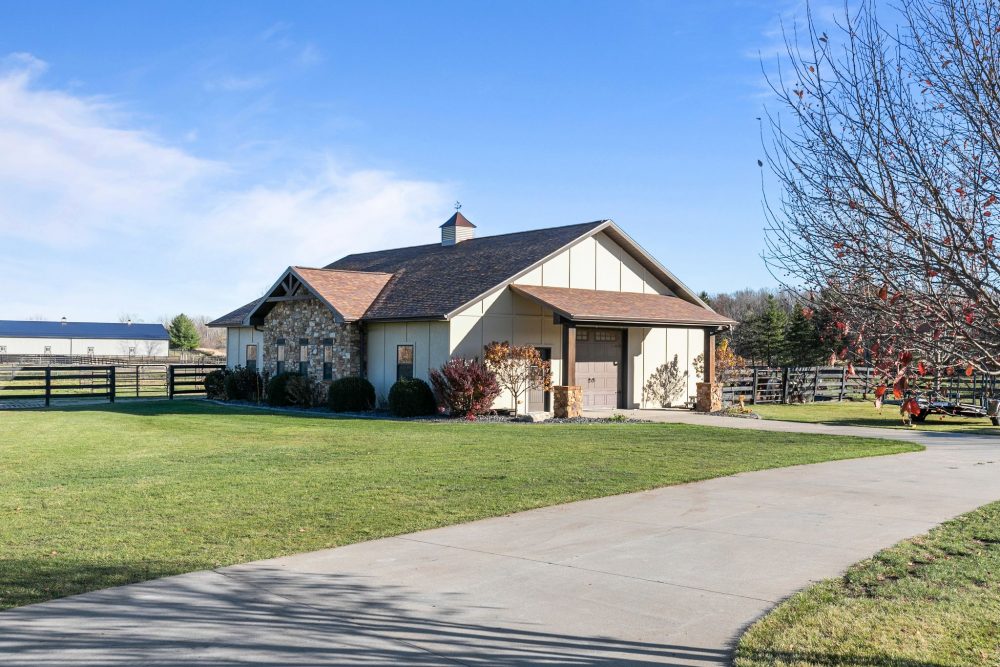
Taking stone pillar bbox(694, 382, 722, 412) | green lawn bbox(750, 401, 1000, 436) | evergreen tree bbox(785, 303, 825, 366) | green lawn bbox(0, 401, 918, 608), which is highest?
evergreen tree bbox(785, 303, 825, 366)

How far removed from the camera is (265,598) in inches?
287

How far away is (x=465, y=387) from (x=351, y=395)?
14.9 feet

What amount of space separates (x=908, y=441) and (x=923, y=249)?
644 inches

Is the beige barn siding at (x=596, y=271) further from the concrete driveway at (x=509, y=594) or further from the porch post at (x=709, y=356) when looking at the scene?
the concrete driveway at (x=509, y=594)

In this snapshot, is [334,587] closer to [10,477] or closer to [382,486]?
[382,486]

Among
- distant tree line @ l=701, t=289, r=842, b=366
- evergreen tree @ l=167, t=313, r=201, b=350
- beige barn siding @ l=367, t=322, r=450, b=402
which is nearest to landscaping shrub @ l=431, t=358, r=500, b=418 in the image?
beige barn siding @ l=367, t=322, r=450, b=402

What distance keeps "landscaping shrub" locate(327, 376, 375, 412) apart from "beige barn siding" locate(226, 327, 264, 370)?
26.0 feet

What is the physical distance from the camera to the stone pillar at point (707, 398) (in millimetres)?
29594

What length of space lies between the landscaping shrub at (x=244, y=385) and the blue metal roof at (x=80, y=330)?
225 feet

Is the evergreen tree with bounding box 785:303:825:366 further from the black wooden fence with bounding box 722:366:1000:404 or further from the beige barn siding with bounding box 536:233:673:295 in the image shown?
the beige barn siding with bounding box 536:233:673:295

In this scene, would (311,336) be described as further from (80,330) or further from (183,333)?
(80,330)

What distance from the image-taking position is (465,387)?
82.3 ft

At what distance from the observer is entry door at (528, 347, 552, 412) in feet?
91.4

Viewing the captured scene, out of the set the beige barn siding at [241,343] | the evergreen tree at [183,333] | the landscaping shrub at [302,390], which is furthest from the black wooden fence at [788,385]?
the evergreen tree at [183,333]
